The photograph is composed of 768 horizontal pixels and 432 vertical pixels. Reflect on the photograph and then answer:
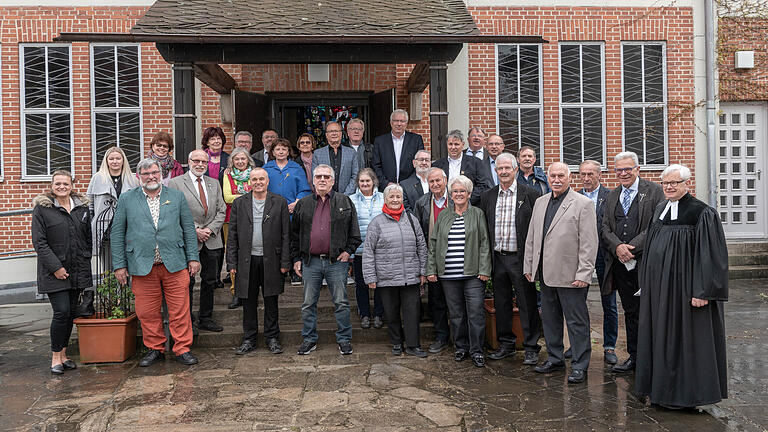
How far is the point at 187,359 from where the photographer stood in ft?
21.0

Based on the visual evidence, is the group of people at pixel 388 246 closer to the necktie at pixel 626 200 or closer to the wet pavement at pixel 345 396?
the necktie at pixel 626 200

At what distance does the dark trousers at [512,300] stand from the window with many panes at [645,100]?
20.7ft

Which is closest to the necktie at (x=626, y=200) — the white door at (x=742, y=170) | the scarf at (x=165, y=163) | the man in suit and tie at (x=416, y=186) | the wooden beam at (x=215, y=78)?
the man in suit and tie at (x=416, y=186)

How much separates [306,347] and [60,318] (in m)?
2.34

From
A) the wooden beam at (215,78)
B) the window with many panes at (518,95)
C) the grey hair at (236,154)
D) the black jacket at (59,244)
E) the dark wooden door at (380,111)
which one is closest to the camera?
the black jacket at (59,244)

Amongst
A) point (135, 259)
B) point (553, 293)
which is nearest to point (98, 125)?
point (135, 259)

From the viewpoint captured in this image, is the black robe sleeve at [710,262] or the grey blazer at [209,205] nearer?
the black robe sleeve at [710,262]

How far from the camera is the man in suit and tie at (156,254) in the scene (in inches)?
248

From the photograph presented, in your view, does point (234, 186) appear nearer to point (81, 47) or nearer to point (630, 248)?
point (630, 248)

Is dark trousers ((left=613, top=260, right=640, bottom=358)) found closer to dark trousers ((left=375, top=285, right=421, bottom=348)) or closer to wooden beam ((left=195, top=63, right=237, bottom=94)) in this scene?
dark trousers ((left=375, top=285, right=421, bottom=348))

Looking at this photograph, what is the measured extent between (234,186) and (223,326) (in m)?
1.55

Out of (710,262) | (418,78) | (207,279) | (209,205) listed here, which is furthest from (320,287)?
(418,78)

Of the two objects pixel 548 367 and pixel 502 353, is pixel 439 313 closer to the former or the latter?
pixel 502 353

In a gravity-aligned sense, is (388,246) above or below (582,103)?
below
